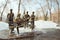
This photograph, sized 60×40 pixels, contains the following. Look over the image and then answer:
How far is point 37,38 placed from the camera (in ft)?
17.7

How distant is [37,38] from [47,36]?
325 millimetres

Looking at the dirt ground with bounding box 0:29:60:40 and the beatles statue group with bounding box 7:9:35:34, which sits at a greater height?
the beatles statue group with bounding box 7:9:35:34

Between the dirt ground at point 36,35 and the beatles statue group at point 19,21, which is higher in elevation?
the beatles statue group at point 19,21

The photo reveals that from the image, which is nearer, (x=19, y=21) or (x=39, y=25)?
(x=19, y=21)

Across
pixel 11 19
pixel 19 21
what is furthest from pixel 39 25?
pixel 11 19

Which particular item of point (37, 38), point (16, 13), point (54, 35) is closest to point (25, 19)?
point (16, 13)

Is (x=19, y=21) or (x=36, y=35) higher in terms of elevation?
(x=19, y=21)

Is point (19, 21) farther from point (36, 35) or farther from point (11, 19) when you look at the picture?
point (36, 35)

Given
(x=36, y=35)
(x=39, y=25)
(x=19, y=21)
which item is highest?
(x=19, y=21)

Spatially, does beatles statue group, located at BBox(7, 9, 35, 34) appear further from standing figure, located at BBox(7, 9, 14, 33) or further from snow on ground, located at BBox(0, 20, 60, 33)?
snow on ground, located at BBox(0, 20, 60, 33)

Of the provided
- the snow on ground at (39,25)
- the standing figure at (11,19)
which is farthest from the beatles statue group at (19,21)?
the snow on ground at (39,25)

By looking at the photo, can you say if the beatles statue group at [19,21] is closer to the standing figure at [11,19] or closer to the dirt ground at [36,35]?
the standing figure at [11,19]

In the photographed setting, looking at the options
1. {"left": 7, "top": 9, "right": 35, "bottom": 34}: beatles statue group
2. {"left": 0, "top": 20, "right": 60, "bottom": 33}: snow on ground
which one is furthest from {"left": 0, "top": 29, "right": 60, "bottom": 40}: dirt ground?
{"left": 7, "top": 9, "right": 35, "bottom": 34}: beatles statue group

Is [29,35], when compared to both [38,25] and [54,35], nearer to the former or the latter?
[38,25]
